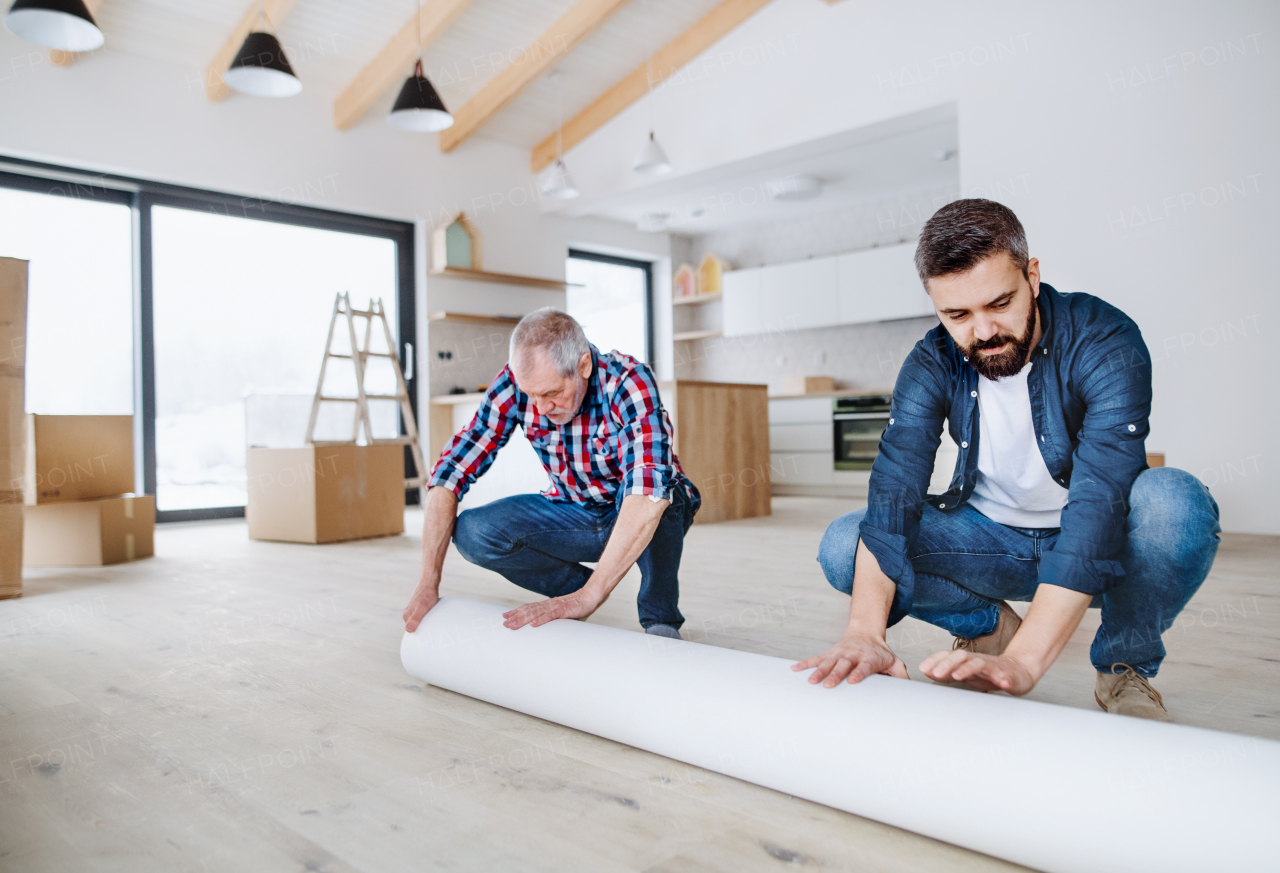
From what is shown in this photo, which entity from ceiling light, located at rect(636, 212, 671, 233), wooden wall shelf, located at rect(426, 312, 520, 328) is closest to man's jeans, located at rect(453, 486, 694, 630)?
wooden wall shelf, located at rect(426, 312, 520, 328)

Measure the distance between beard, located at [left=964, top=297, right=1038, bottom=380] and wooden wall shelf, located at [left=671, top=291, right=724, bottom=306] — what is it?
6.19 metres

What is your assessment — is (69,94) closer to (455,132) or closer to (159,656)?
(455,132)

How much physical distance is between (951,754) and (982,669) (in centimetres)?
10

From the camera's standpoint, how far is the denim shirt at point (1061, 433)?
1.06 meters

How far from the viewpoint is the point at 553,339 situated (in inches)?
63.7

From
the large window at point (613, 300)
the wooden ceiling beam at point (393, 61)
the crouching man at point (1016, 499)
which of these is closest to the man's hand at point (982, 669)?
the crouching man at point (1016, 499)

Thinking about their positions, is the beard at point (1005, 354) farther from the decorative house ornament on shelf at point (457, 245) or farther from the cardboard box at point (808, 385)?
the cardboard box at point (808, 385)

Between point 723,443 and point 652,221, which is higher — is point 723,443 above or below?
below

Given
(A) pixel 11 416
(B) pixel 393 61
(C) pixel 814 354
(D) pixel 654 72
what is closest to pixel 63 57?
(B) pixel 393 61

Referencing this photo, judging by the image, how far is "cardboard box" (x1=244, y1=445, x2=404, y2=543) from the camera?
3.93 meters

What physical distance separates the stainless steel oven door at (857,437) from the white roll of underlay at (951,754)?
5.00 m

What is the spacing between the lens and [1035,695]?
1428 mm

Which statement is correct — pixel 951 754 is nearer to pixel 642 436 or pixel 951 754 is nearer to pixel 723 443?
pixel 642 436

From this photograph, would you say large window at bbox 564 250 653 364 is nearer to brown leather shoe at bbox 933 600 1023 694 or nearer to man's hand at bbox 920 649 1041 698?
brown leather shoe at bbox 933 600 1023 694
